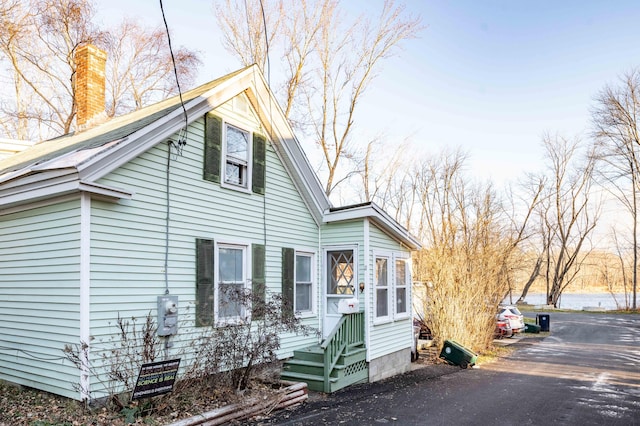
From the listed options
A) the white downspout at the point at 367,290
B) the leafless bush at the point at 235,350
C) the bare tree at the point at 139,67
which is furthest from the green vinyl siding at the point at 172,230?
the bare tree at the point at 139,67

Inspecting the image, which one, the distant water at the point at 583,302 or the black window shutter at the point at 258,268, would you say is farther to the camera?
the distant water at the point at 583,302

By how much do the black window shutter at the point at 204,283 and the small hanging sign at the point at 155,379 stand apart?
1652 millimetres

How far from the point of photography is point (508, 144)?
27.2 m

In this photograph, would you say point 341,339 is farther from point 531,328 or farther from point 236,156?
point 531,328

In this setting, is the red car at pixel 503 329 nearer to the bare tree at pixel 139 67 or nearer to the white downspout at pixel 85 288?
the white downspout at pixel 85 288

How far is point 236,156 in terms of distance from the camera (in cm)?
937

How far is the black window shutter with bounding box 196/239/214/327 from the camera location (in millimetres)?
8039

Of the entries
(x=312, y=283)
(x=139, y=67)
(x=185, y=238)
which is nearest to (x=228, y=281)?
(x=185, y=238)

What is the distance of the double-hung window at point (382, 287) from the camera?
11039 mm

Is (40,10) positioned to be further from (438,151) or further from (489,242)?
(438,151)

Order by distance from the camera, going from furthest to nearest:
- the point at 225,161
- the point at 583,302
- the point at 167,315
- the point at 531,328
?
1. the point at 583,302
2. the point at 531,328
3. the point at 225,161
4. the point at 167,315

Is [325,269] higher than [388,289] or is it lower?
higher

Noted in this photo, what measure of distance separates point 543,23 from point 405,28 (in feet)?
24.8

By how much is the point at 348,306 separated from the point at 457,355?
521 centimetres
